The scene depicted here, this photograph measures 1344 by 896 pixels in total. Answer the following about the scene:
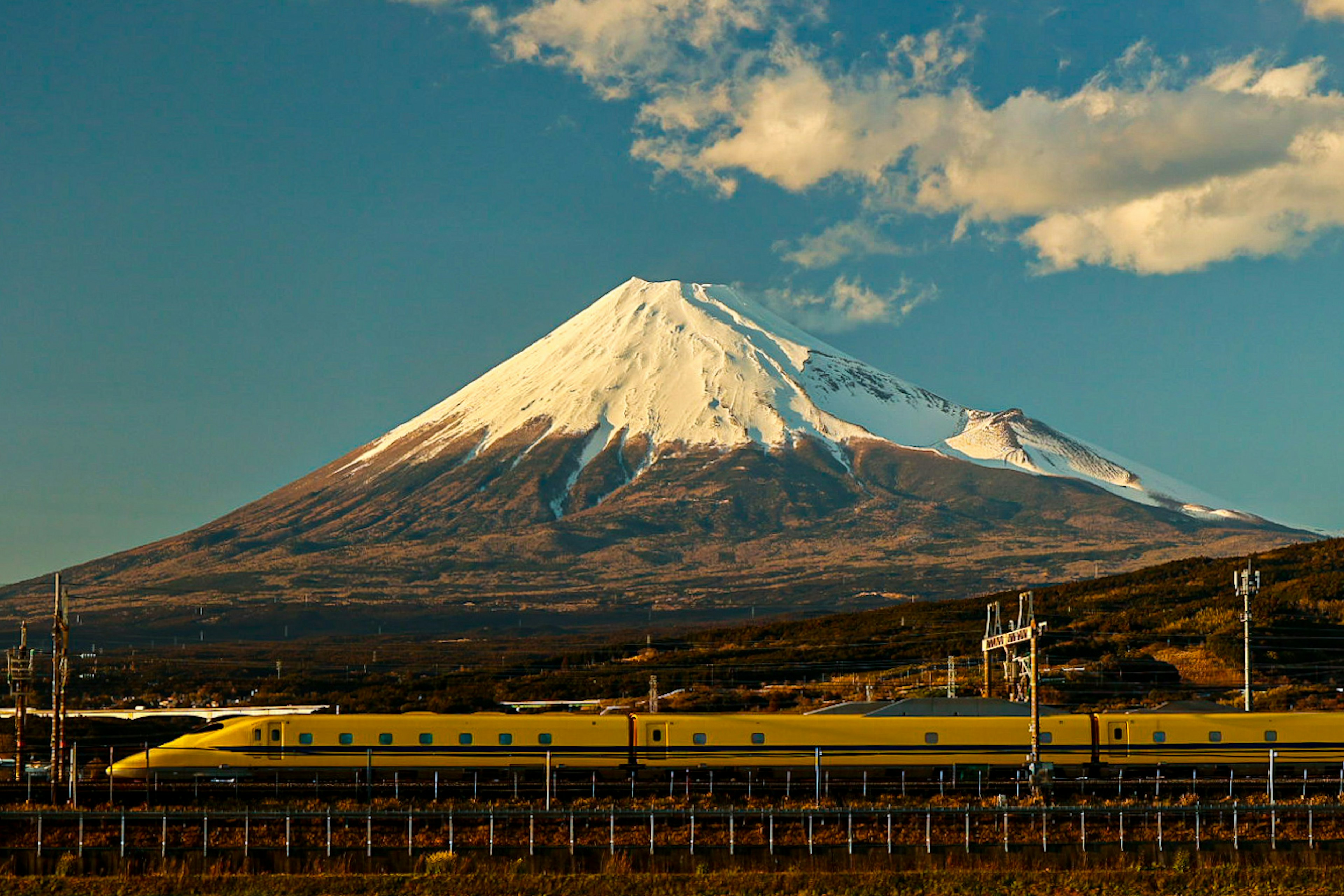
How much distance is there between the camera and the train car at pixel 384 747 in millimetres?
53531

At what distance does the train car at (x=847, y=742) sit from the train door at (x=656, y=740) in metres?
0.02

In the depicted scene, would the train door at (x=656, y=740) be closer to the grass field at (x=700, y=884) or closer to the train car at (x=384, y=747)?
the train car at (x=384, y=747)

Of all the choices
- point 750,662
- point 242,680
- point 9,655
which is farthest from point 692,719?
point 242,680

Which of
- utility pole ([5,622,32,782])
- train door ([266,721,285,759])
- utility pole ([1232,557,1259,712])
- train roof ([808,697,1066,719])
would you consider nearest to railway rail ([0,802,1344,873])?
train door ([266,721,285,759])

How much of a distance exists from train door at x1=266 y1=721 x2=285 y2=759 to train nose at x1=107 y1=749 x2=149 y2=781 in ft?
12.2

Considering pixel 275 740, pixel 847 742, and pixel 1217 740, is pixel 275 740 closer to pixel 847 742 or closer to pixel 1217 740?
pixel 847 742

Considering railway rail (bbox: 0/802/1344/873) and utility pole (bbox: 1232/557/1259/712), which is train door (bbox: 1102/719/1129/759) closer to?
utility pole (bbox: 1232/557/1259/712)

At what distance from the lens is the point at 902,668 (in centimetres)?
11369

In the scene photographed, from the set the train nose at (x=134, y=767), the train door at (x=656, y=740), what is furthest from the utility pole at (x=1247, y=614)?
the train nose at (x=134, y=767)

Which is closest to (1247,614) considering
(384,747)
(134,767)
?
(384,747)

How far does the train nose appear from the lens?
52.8 m

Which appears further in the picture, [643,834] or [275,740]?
[275,740]

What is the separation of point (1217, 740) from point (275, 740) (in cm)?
3157

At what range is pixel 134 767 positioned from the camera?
5294 centimetres
